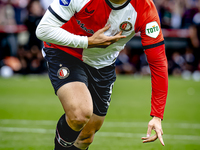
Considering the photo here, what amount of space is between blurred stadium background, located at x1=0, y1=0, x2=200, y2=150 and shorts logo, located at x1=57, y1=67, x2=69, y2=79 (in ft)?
5.65

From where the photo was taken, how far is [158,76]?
3.66 m

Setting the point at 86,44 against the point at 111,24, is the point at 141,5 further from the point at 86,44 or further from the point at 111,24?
the point at 86,44

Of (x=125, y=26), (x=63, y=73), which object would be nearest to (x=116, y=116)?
(x=63, y=73)

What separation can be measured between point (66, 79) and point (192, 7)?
11.5m

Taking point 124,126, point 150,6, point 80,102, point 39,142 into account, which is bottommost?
point 124,126

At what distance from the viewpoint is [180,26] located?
554 inches

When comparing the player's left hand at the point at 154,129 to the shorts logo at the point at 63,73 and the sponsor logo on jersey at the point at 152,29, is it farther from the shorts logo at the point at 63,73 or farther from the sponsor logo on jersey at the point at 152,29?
the shorts logo at the point at 63,73

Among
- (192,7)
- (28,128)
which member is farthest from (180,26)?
(28,128)

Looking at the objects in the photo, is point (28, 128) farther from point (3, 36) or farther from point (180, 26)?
point (180, 26)

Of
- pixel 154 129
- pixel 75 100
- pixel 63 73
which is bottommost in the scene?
pixel 154 129

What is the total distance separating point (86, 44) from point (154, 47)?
0.70 m

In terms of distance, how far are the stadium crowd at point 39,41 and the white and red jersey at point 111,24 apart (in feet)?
28.8

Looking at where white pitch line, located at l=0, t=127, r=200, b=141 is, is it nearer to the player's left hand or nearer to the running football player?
the running football player

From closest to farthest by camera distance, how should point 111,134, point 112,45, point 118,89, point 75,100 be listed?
point 75,100, point 112,45, point 111,134, point 118,89
